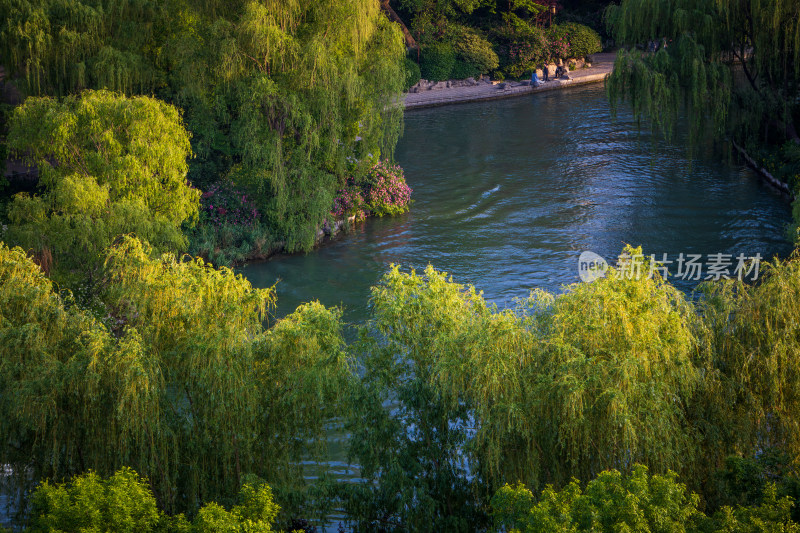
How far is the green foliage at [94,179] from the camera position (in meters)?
16.8

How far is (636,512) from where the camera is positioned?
802 cm

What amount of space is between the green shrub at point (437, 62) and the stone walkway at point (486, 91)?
3.27 ft

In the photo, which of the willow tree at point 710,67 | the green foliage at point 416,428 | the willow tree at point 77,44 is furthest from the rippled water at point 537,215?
the green foliage at point 416,428

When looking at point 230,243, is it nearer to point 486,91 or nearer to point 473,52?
point 486,91

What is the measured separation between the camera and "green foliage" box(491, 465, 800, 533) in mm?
7977

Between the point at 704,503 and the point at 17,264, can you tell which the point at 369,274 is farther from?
the point at 704,503

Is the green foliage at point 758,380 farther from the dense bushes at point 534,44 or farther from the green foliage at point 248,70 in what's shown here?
the dense bushes at point 534,44

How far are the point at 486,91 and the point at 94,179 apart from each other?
95.6ft

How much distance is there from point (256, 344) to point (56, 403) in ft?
9.03

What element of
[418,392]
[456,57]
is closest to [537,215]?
[418,392]

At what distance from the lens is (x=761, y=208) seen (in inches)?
Answer: 949

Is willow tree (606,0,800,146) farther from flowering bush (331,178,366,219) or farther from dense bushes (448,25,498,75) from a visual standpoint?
dense bushes (448,25,498,75)

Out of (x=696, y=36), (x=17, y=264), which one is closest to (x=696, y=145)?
(x=696, y=36)

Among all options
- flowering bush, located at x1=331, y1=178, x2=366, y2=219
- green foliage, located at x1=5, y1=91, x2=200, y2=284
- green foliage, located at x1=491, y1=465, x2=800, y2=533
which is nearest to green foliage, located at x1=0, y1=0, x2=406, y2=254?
flowering bush, located at x1=331, y1=178, x2=366, y2=219
